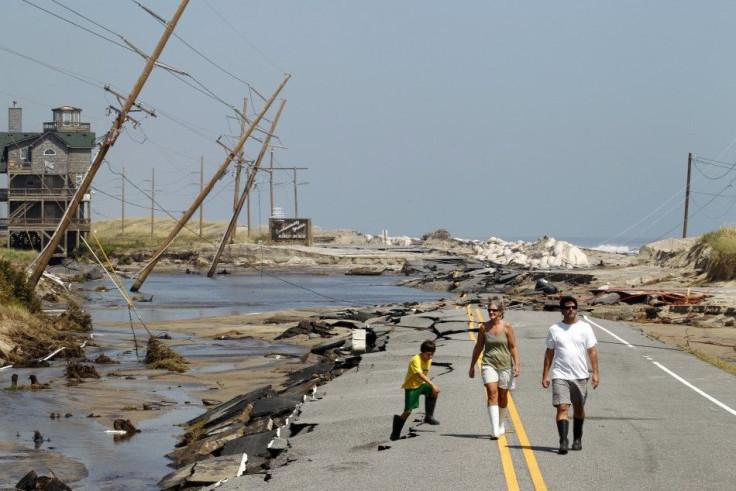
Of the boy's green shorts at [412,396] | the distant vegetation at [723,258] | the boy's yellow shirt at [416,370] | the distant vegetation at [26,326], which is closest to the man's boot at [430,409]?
the boy's green shorts at [412,396]

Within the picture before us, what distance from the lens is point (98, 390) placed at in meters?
24.7

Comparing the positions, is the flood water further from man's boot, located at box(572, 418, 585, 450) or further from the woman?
man's boot, located at box(572, 418, 585, 450)

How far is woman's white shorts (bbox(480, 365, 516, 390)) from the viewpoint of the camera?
13305 mm

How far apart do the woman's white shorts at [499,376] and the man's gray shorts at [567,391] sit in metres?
0.77

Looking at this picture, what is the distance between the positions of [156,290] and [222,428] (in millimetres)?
55897

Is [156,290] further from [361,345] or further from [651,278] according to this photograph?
[361,345]

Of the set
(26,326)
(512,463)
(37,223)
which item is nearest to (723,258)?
(26,326)

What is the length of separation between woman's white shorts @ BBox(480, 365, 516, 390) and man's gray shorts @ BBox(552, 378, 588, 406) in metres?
0.77

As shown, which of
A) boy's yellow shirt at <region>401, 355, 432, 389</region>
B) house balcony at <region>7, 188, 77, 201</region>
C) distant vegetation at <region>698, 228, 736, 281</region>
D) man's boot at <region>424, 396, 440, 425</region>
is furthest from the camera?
house balcony at <region>7, 188, 77, 201</region>

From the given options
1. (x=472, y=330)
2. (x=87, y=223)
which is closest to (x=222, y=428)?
(x=472, y=330)

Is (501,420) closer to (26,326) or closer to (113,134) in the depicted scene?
(26,326)

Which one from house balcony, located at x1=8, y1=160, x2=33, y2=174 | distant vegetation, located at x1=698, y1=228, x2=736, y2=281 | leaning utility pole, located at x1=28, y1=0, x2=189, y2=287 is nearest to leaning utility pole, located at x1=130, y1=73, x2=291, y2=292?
leaning utility pole, located at x1=28, y1=0, x2=189, y2=287

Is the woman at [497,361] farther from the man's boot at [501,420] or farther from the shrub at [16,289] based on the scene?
the shrub at [16,289]

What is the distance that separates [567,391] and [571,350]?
0.48 meters
